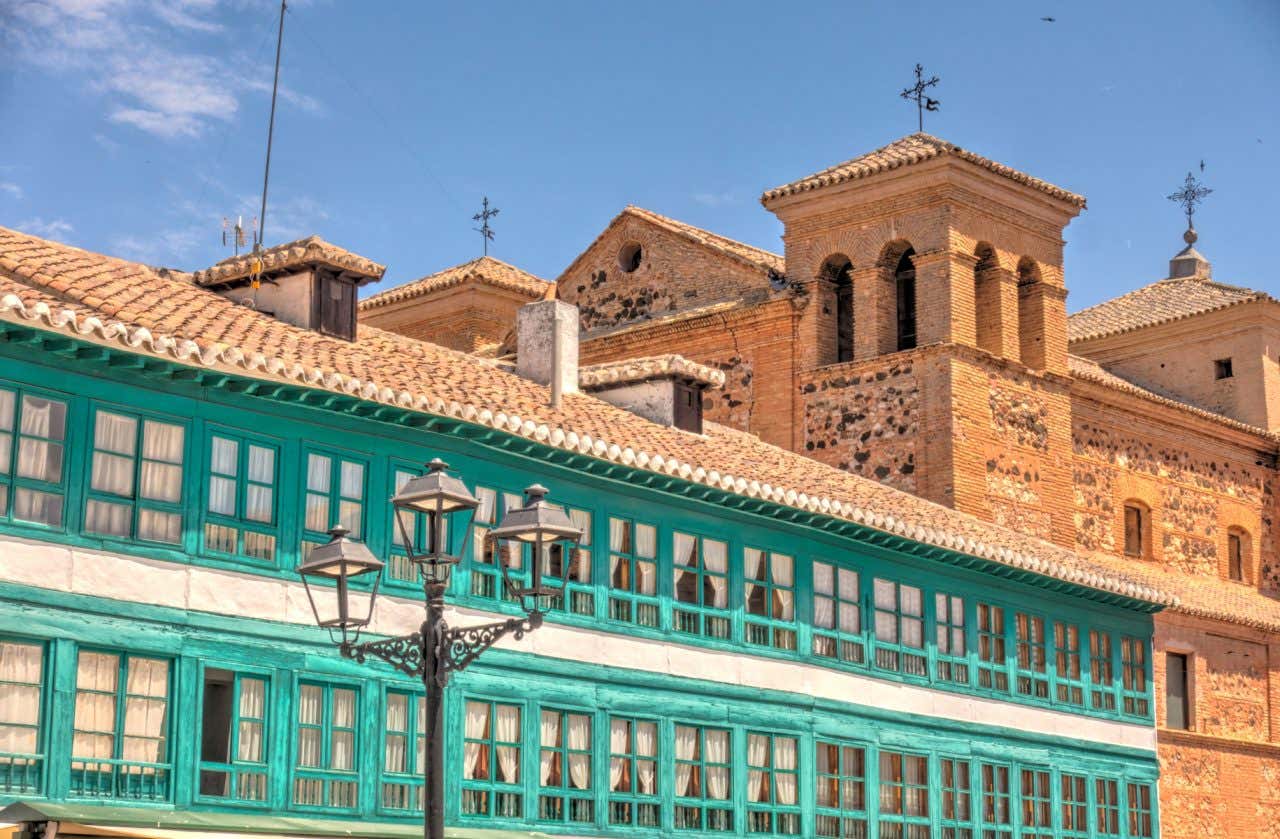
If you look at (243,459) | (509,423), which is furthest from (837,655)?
(243,459)

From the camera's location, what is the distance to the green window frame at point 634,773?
69.7ft

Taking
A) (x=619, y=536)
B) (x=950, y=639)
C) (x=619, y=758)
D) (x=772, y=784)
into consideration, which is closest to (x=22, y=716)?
(x=619, y=758)

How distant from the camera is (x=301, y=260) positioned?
70.4 ft

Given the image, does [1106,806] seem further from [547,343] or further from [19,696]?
[19,696]

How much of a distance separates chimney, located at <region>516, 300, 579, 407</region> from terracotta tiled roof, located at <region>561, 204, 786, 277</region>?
9235 millimetres

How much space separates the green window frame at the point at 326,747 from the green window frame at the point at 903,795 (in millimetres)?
8201

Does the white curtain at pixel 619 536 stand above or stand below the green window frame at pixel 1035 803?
above

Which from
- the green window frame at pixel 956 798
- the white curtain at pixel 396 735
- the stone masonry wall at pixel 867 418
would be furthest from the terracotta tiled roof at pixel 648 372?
the white curtain at pixel 396 735

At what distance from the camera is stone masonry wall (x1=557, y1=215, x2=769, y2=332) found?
34.1 meters

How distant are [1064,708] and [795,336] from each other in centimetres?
802

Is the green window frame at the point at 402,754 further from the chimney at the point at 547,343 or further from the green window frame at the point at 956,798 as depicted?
the green window frame at the point at 956,798

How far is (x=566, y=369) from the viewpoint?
81.1 ft

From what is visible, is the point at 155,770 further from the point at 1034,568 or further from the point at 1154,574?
the point at 1154,574

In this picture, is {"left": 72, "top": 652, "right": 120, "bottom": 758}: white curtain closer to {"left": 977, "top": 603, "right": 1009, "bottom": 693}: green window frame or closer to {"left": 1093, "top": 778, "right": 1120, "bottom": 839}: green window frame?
{"left": 977, "top": 603, "right": 1009, "bottom": 693}: green window frame
